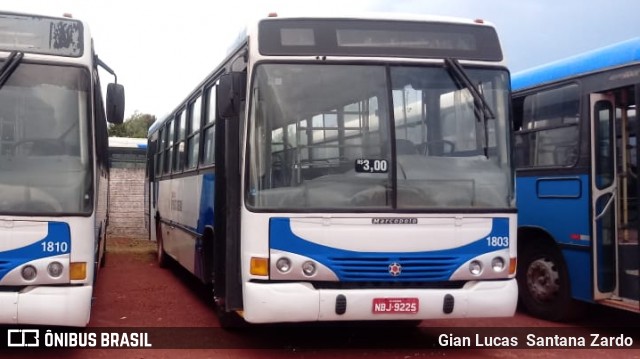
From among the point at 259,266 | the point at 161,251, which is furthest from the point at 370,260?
the point at 161,251

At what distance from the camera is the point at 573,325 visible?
9.06 m

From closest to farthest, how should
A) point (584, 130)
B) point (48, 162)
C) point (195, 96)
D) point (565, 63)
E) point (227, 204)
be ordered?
point (48, 162) → point (227, 204) → point (584, 130) → point (565, 63) → point (195, 96)

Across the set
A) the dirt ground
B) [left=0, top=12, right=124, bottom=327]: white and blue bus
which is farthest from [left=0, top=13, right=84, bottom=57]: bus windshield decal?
the dirt ground

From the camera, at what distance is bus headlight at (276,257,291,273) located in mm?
6430

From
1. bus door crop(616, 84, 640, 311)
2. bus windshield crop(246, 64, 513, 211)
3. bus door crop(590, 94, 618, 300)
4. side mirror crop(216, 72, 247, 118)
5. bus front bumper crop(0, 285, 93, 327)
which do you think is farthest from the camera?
bus door crop(590, 94, 618, 300)

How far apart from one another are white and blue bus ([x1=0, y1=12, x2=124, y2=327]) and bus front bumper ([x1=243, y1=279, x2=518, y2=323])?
151 cm

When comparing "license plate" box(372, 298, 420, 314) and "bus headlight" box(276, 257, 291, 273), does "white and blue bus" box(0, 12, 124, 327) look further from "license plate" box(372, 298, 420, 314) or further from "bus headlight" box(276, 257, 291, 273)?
"license plate" box(372, 298, 420, 314)

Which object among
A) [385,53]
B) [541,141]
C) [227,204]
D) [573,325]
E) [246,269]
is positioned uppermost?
[385,53]

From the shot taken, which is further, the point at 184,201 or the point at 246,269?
the point at 184,201

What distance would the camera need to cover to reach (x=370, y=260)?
21.4ft

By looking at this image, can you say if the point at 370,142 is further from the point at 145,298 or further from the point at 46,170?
the point at 145,298

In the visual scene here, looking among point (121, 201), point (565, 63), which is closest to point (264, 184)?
point (565, 63)

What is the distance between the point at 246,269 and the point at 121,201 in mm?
15861

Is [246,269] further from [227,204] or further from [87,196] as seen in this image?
[87,196]
